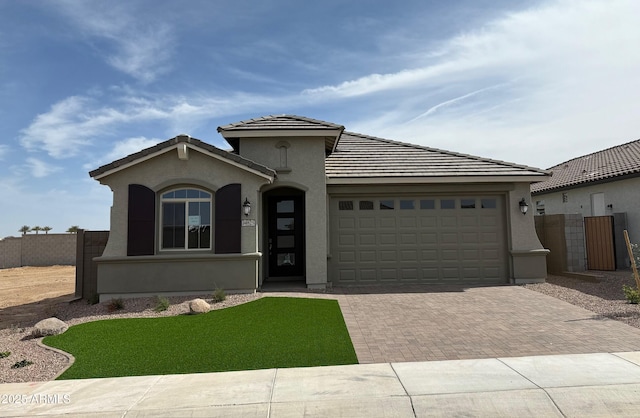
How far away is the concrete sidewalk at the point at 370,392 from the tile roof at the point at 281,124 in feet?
25.3

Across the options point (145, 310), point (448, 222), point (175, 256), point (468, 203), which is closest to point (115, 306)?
point (145, 310)

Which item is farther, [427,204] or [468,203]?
[468,203]

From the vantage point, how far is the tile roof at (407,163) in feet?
41.7

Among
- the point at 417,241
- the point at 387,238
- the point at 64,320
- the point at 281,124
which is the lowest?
the point at 64,320

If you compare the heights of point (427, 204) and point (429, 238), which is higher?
point (427, 204)

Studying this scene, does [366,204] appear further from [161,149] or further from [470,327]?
[161,149]

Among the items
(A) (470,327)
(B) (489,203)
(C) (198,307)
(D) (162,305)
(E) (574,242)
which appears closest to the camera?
(A) (470,327)

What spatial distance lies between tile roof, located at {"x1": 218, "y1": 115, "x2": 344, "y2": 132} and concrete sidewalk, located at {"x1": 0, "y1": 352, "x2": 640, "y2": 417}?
7.71 metres

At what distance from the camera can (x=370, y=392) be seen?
482 centimetres

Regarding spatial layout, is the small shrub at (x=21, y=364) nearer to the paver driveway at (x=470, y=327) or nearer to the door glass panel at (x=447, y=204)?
the paver driveway at (x=470, y=327)

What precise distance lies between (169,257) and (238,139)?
4.05 meters

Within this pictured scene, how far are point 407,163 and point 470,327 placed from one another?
6.87 m

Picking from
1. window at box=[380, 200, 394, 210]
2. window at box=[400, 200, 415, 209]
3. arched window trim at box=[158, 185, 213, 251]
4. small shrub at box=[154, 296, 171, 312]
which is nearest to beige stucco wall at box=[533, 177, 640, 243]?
window at box=[400, 200, 415, 209]

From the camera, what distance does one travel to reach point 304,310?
9164mm
